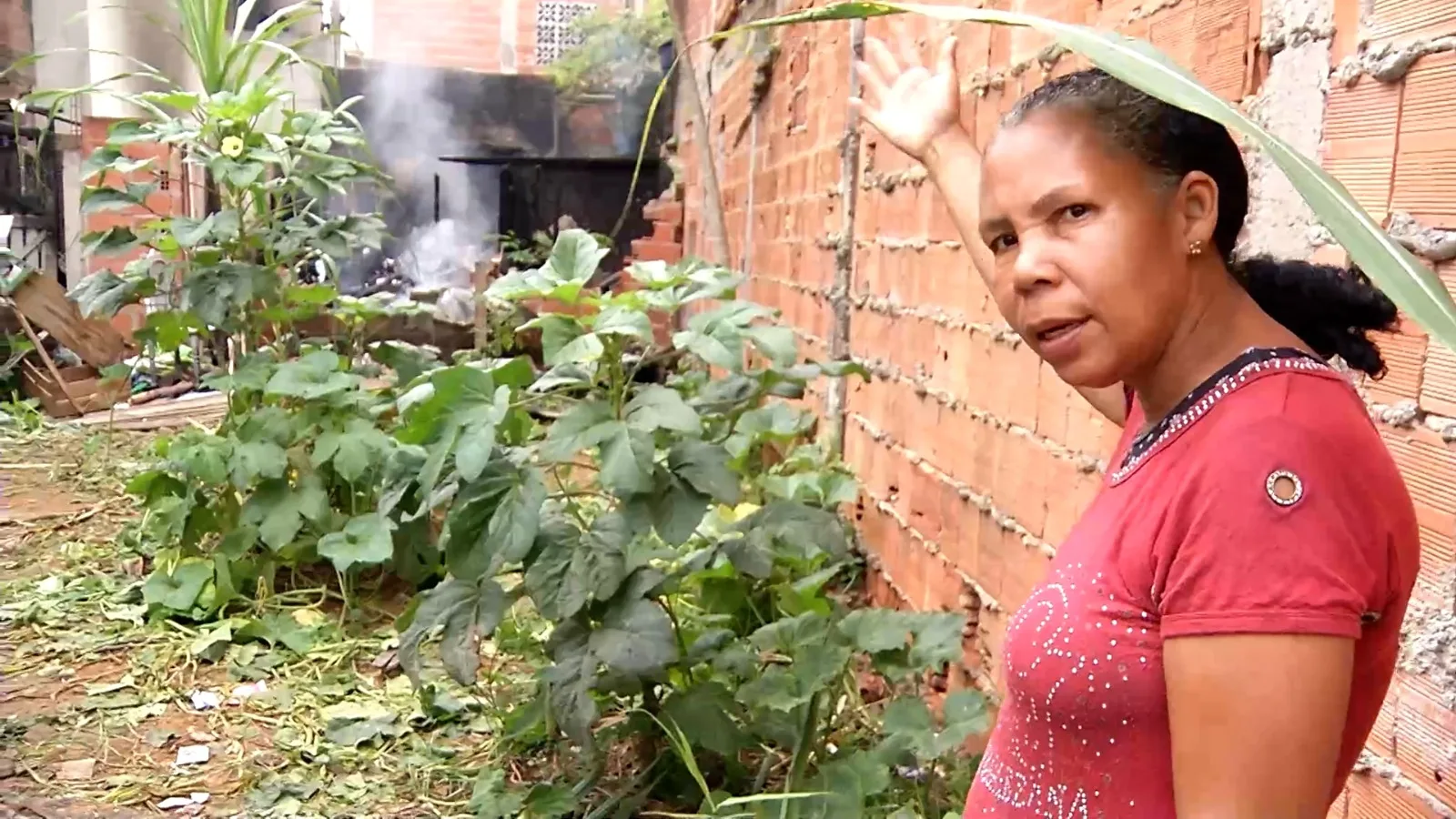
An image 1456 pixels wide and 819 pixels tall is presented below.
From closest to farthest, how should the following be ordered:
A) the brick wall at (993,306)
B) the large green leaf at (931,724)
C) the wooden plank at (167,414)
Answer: the brick wall at (993,306), the large green leaf at (931,724), the wooden plank at (167,414)

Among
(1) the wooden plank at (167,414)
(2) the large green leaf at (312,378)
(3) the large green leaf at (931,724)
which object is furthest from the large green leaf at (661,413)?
(1) the wooden plank at (167,414)

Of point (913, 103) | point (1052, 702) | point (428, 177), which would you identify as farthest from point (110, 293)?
point (428, 177)

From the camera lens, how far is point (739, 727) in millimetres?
1724

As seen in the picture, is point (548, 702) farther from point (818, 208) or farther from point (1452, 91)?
point (818, 208)

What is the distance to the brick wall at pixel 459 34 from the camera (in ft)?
28.8

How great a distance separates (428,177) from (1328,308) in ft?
26.1

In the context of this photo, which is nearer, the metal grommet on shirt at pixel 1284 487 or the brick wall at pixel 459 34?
the metal grommet on shirt at pixel 1284 487

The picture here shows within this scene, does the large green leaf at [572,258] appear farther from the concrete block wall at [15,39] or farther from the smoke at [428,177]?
the smoke at [428,177]

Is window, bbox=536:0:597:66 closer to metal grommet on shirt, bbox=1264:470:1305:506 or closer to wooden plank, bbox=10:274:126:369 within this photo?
wooden plank, bbox=10:274:126:369

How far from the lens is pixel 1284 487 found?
0.55 meters

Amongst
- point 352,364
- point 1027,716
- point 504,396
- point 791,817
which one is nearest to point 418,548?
point 352,364

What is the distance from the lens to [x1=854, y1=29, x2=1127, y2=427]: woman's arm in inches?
41.3

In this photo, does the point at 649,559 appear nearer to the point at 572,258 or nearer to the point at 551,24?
the point at 572,258

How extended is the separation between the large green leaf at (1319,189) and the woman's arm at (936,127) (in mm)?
532
